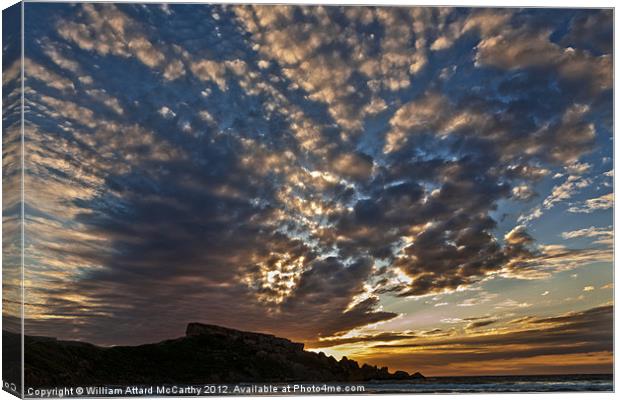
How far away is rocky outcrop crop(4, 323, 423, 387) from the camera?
1548 cm

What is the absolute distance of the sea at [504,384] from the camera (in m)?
16.5

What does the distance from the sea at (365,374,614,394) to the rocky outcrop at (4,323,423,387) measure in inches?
9.3

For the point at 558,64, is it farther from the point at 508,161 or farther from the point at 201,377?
the point at 201,377

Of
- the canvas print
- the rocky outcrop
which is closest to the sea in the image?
the canvas print

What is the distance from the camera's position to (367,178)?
16531mm

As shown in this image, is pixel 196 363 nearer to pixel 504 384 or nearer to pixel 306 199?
pixel 306 199

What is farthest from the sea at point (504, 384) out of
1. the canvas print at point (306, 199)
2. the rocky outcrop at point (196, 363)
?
the rocky outcrop at point (196, 363)

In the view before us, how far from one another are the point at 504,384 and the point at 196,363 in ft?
16.6

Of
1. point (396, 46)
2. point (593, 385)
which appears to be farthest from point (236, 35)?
point (593, 385)

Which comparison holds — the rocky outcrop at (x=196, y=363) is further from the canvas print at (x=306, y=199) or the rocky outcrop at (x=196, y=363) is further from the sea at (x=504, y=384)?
the sea at (x=504, y=384)

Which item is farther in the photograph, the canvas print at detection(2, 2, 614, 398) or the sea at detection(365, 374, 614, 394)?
the sea at detection(365, 374, 614, 394)

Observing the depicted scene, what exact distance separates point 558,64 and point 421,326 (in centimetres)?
487

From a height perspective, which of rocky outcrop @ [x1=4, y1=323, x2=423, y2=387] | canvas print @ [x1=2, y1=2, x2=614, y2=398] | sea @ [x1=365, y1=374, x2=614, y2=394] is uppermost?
canvas print @ [x1=2, y1=2, x2=614, y2=398]

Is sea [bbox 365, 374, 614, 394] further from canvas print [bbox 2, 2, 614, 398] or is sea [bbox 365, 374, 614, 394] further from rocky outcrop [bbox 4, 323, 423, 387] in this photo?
rocky outcrop [bbox 4, 323, 423, 387]
